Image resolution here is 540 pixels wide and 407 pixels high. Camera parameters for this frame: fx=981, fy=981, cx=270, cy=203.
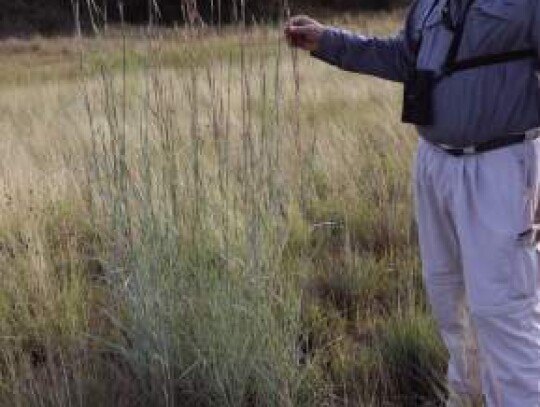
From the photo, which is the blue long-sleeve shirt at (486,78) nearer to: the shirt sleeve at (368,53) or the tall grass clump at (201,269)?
the shirt sleeve at (368,53)

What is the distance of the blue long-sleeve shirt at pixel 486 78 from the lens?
7.78ft

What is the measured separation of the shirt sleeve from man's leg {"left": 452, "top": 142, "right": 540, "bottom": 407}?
20.6 inches

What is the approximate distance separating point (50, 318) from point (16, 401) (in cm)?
58

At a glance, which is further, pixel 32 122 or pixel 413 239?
pixel 32 122

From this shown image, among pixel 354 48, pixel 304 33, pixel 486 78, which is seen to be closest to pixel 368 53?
pixel 354 48

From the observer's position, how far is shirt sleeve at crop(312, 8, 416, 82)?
2916 mm

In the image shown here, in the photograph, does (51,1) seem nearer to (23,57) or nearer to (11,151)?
(23,57)

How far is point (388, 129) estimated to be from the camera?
6.34 meters

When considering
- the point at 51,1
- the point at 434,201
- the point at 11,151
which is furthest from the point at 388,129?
the point at 51,1

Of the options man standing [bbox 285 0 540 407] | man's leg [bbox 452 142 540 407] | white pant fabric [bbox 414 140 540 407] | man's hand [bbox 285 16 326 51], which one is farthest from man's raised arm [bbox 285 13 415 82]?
man's leg [bbox 452 142 540 407]

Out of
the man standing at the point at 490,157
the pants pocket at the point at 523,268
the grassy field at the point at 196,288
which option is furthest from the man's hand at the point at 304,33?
the pants pocket at the point at 523,268

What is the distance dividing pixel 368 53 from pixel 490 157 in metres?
0.65

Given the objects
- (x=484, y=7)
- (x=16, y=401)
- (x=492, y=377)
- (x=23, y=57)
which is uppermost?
(x=484, y=7)

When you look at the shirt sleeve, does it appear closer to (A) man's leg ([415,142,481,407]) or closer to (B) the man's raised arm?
(B) the man's raised arm
